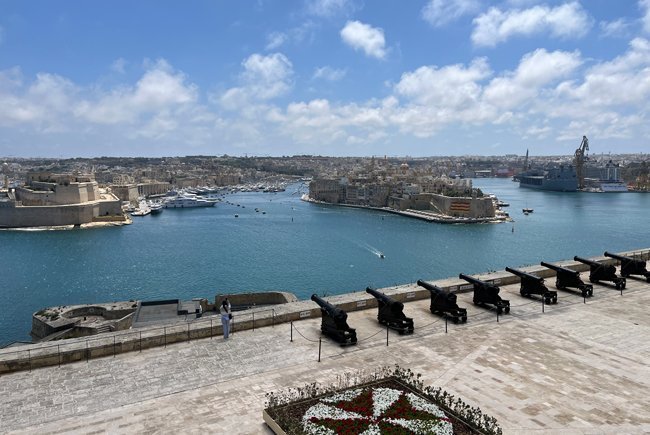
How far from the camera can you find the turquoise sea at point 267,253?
98.2 ft

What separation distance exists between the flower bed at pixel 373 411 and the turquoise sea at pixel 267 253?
18.8 meters

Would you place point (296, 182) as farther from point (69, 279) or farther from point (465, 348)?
point (465, 348)

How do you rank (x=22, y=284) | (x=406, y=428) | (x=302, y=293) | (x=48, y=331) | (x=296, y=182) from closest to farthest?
(x=406, y=428), (x=48, y=331), (x=302, y=293), (x=22, y=284), (x=296, y=182)

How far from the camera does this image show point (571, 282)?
14.7 metres

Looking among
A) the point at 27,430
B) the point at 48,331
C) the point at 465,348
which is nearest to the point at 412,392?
the point at 465,348

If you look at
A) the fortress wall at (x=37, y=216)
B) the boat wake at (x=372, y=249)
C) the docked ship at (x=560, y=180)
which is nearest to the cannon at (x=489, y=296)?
the boat wake at (x=372, y=249)

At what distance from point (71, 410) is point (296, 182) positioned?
545ft

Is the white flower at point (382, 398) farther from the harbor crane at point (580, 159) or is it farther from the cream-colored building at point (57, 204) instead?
the harbor crane at point (580, 159)

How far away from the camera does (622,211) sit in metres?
76.8

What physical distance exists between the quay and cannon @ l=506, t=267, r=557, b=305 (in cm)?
116


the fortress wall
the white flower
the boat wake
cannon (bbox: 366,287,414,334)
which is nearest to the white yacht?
the fortress wall

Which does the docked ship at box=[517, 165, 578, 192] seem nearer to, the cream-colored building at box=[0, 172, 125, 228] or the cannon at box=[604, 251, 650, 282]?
the cream-colored building at box=[0, 172, 125, 228]

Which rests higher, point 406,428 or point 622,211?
point 406,428

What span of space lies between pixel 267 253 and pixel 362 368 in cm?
3324
